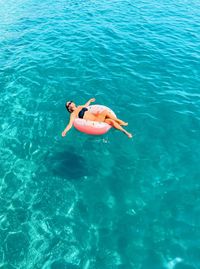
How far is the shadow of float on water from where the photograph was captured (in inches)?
717

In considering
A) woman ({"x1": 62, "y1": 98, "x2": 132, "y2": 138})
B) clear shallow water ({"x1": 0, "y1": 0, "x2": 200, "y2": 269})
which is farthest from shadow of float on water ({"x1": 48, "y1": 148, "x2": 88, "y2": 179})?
woman ({"x1": 62, "y1": 98, "x2": 132, "y2": 138})

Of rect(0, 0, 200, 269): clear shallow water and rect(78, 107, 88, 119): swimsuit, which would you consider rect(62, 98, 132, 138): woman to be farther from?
rect(0, 0, 200, 269): clear shallow water

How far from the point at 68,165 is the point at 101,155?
2532 millimetres

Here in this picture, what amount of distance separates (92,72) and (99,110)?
33.6ft

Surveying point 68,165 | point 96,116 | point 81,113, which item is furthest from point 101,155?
point 81,113

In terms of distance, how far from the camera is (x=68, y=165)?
61.6 feet

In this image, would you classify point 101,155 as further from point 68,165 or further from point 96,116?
point 96,116

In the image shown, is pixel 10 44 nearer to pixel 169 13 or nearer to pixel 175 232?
pixel 169 13

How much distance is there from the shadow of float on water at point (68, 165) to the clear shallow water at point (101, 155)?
73mm

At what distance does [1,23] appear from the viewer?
38750 millimetres

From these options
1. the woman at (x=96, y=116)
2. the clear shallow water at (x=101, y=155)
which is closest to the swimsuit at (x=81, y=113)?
the woman at (x=96, y=116)

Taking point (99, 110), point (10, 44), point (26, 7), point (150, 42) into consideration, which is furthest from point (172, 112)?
point (26, 7)

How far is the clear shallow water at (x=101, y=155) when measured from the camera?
14656mm

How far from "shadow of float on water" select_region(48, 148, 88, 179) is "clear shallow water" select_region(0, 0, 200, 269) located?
0.07m
